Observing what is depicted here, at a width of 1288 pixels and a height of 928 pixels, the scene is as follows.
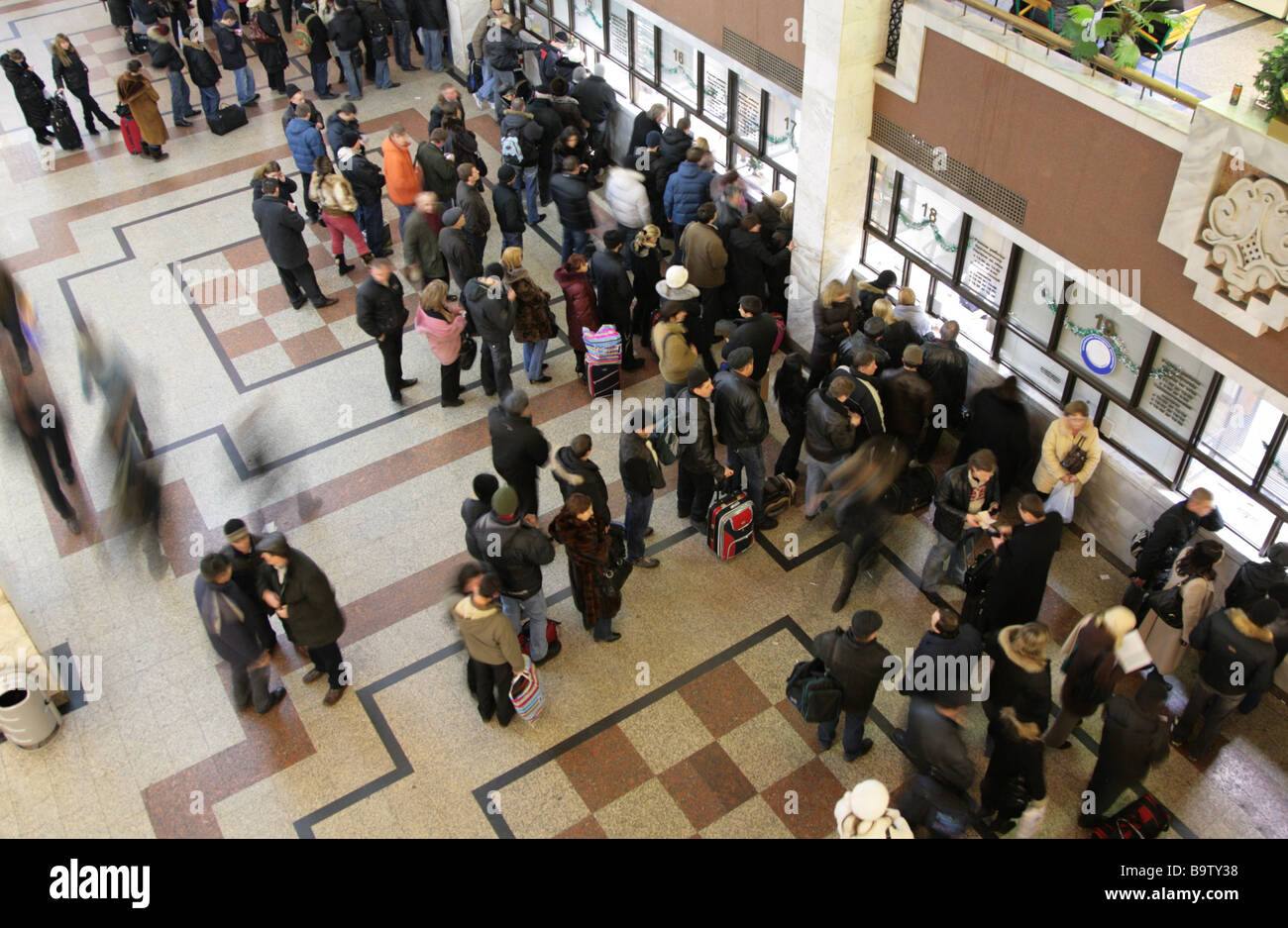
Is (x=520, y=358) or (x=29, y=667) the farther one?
(x=520, y=358)

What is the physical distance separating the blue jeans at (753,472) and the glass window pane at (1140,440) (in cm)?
265

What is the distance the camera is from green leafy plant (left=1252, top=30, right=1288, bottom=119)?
19.3 ft

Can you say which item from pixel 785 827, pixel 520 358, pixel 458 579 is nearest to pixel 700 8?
pixel 520 358

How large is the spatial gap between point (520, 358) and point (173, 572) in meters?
3.84

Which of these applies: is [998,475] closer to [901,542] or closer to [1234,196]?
[901,542]

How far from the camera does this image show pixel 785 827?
22.7 feet

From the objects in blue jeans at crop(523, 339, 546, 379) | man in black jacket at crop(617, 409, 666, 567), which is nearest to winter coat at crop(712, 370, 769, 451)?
man in black jacket at crop(617, 409, 666, 567)

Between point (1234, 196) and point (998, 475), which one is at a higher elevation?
point (1234, 196)

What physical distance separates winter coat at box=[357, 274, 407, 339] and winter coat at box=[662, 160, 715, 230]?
9.37 ft

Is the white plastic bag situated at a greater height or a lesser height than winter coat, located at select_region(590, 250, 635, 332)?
lesser

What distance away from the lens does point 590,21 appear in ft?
43.8

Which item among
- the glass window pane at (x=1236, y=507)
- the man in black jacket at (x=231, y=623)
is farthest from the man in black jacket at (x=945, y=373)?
the man in black jacket at (x=231, y=623)

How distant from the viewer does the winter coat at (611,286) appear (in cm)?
972

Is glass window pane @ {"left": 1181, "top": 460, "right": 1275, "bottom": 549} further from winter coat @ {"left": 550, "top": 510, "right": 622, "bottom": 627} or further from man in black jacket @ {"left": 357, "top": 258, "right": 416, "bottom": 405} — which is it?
man in black jacket @ {"left": 357, "top": 258, "right": 416, "bottom": 405}
